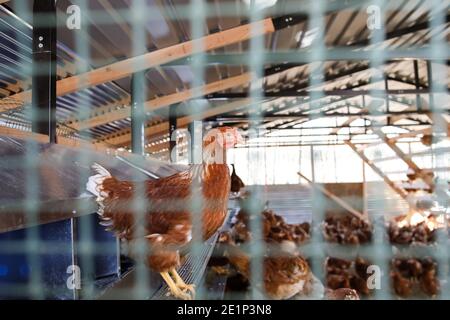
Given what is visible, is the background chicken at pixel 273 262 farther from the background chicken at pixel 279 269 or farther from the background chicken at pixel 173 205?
the background chicken at pixel 173 205

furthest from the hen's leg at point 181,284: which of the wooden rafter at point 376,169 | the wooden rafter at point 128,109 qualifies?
the wooden rafter at point 376,169

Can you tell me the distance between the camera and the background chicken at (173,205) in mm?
488

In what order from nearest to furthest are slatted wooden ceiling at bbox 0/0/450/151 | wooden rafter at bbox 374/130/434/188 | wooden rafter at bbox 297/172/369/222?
slatted wooden ceiling at bbox 0/0/450/151 < wooden rafter at bbox 297/172/369/222 < wooden rafter at bbox 374/130/434/188

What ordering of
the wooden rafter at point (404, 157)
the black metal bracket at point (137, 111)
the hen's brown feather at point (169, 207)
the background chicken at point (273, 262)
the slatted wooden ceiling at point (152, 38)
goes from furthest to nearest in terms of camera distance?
the wooden rafter at point (404, 157) → the black metal bracket at point (137, 111) → the background chicken at point (273, 262) → the slatted wooden ceiling at point (152, 38) → the hen's brown feather at point (169, 207)

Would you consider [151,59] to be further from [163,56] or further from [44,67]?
[44,67]

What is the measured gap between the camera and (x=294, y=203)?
1367 millimetres

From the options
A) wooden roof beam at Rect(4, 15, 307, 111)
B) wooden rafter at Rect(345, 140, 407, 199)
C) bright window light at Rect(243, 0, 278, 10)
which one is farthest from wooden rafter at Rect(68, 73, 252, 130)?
wooden rafter at Rect(345, 140, 407, 199)

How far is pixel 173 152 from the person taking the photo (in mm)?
671

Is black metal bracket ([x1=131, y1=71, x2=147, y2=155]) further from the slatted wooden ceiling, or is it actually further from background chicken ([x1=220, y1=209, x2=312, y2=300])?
background chicken ([x1=220, y1=209, x2=312, y2=300])

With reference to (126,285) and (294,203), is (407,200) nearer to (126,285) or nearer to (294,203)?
(294,203)

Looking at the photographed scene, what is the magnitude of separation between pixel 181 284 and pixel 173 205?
0.41ft

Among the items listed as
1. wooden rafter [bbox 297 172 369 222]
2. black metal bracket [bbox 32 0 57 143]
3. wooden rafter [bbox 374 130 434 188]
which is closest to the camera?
black metal bracket [bbox 32 0 57 143]

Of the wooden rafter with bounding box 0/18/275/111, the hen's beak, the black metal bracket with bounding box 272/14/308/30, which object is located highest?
the black metal bracket with bounding box 272/14/308/30

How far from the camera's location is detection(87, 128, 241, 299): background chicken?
488 mm
